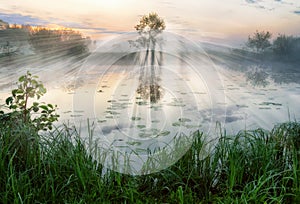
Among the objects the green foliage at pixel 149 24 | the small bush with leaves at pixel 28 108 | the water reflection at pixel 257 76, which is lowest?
the small bush with leaves at pixel 28 108

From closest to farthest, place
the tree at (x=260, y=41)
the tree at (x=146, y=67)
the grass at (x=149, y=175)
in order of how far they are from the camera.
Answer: the grass at (x=149, y=175), the tree at (x=146, y=67), the tree at (x=260, y=41)

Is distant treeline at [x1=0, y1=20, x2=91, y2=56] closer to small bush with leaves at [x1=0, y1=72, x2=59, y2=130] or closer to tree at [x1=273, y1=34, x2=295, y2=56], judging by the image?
small bush with leaves at [x1=0, y1=72, x2=59, y2=130]

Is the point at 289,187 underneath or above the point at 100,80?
underneath

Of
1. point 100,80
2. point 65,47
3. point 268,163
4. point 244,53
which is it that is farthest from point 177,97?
point 244,53

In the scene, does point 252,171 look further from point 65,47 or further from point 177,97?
→ point 65,47

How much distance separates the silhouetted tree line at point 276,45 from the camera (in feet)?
12.8

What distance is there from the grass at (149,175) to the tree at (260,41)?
1.69 meters

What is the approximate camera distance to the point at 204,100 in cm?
255

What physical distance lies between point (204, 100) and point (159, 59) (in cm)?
49

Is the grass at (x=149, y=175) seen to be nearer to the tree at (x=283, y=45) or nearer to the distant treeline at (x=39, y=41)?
the distant treeline at (x=39, y=41)

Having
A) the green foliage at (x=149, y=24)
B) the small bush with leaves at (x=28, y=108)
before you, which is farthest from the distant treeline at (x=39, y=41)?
the green foliage at (x=149, y=24)

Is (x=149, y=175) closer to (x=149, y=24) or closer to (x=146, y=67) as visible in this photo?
(x=146, y=67)

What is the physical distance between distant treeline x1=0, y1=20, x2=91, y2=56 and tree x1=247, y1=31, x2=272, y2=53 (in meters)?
1.84

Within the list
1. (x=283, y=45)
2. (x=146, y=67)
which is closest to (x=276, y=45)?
(x=283, y=45)
